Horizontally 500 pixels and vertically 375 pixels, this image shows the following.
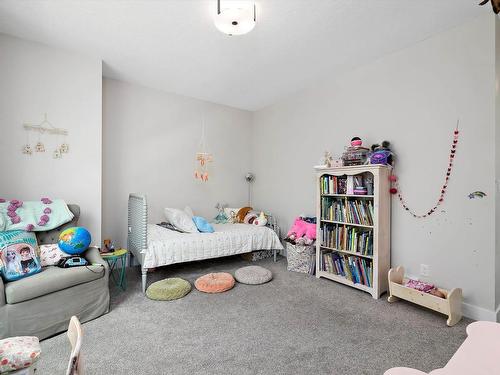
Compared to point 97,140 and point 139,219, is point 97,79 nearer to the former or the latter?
point 97,140

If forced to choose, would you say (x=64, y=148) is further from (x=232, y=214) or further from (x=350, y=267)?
(x=350, y=267)

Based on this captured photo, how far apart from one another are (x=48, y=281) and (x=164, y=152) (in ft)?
7.89

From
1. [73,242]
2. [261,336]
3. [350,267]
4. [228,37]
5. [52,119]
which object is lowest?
[261,336]

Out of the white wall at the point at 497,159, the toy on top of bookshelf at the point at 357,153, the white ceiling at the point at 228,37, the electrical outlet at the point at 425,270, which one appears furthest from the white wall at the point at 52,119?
the white wall at the point at 497,159

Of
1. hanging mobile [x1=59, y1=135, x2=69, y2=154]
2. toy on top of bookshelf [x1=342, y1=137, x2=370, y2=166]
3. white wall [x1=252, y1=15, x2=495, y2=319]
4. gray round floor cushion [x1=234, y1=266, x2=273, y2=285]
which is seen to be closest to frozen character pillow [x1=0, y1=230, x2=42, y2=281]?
hanging mobile [x1=59, y1=135, x2=69, y2=154]

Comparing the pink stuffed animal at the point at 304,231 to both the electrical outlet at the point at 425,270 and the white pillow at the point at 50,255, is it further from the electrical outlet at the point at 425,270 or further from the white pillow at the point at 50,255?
the white pillow at the point at 50,255

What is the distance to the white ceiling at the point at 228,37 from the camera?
2092mm

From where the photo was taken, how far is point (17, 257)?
193 centimetres

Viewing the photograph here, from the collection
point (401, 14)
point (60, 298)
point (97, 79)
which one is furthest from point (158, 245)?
point (401, 14)

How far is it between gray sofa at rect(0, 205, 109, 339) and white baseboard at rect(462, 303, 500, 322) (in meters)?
3.16

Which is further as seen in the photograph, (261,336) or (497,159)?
(497,159)

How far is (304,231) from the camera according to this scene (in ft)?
11.6

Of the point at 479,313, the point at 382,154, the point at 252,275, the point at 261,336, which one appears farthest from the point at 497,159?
the point at 252,275

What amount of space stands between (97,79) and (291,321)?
3.25 m
